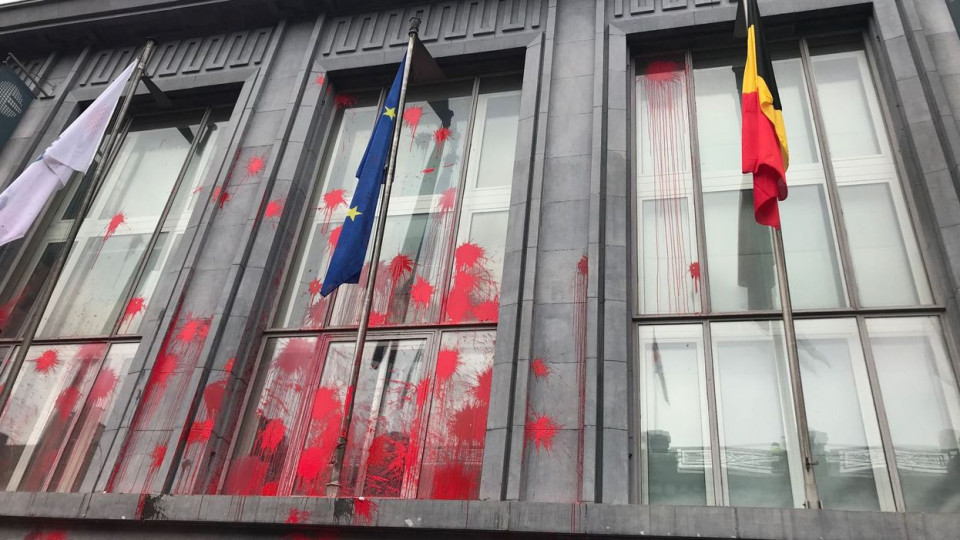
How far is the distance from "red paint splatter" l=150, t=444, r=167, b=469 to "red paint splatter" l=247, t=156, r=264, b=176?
4.75 meters

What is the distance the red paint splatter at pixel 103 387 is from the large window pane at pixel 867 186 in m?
10.4

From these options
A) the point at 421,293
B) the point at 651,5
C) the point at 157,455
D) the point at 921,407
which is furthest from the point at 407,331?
the point at 651,5

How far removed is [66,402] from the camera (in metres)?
11.3

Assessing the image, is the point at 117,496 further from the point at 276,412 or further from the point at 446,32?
the point at 446,32

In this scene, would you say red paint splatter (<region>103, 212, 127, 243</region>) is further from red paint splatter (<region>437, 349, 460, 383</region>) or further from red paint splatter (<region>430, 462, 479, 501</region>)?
red paint splatter (<region>430, 462, 479, 501</region>)

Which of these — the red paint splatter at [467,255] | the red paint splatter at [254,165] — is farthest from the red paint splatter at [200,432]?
the red paint splatter at [254,165]

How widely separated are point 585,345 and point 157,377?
598 cm

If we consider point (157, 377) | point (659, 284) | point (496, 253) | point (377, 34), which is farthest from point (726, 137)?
point (157, 377)

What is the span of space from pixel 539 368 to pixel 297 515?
326cm

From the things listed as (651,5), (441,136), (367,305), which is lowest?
(367,305)

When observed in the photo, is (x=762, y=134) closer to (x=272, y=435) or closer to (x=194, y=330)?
(x=272, y=435)

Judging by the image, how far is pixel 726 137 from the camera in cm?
1145

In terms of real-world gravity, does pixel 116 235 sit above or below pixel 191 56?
below

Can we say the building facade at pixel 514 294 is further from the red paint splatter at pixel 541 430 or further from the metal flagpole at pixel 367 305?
the metal flagpole at pixel 367 305
